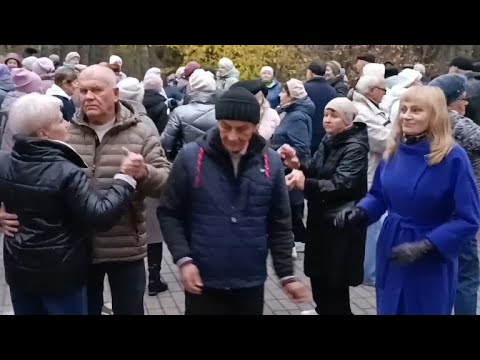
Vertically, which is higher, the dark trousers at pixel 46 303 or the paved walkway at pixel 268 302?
the dark trousers at pixel 46 303

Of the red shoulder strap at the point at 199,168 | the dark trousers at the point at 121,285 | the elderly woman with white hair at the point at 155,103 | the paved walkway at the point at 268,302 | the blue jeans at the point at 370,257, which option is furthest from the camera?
the elderly woman with white hair at the point at 155,103

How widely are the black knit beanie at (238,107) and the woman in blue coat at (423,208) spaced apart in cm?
90

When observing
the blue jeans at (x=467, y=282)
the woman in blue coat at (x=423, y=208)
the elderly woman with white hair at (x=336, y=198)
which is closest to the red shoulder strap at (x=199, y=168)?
the woman in blue coat at (x=423, y=208)

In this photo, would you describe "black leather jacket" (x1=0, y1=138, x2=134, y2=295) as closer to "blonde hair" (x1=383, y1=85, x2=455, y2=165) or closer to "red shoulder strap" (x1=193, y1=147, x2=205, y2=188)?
"red shoulder strap" (x1=193, y1=147, x2=205, y2=188)

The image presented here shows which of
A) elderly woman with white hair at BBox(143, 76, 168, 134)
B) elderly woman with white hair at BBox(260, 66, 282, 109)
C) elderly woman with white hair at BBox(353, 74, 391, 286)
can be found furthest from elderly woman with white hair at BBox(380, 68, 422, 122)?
elderly woman with white hair at BBox(260, 66, 282, 109)

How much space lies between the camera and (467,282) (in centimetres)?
460

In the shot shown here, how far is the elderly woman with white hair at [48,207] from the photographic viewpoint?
2869mm

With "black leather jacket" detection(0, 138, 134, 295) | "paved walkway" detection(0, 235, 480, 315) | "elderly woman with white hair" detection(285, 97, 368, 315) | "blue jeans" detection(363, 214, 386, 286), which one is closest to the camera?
"black leather jacket" detection(0, 138, 134, 295)

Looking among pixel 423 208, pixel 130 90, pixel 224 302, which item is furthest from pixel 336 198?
pixel 130 90

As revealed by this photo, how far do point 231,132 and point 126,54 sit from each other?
2438 cm

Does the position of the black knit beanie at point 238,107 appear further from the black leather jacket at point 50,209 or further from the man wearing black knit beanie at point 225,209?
the black leather jacket at point 50,209

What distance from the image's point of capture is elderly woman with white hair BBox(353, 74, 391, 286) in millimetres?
5230

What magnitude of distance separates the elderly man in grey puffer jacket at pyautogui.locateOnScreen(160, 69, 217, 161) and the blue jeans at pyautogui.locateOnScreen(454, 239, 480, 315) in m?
2.20

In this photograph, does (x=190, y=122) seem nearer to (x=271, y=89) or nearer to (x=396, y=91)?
(x=396, y=91)
